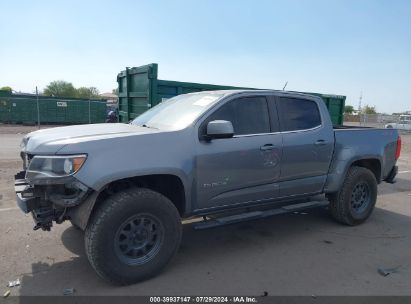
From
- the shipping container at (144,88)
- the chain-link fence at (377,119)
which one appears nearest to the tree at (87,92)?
the chain-link fence at (377,119)

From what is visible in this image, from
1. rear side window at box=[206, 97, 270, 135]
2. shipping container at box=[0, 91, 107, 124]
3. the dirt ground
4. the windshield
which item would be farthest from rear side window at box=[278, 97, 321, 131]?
shipping container at box=[0, 91, 107, 124]

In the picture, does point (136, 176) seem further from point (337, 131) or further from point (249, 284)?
point (337, 131)

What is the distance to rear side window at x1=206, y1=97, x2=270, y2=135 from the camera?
440 cm

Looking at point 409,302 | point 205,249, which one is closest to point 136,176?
point 205,249

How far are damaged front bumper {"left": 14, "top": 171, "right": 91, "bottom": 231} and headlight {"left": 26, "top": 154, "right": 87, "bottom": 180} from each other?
6cm

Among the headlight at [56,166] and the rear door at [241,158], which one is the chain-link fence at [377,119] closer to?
the rear door at [241,158]

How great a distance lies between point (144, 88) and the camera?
7.62 meters

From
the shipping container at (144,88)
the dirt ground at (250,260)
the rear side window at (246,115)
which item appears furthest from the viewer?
the shipping container at (144,88)

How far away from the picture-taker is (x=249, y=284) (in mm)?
3773

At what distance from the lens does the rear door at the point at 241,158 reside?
4117 millimetres

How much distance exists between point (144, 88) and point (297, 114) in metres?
3.62

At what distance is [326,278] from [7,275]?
3.28 meters

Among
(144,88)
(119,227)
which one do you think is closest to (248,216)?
(119,227)

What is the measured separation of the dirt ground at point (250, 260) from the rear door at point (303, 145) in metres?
0.76
